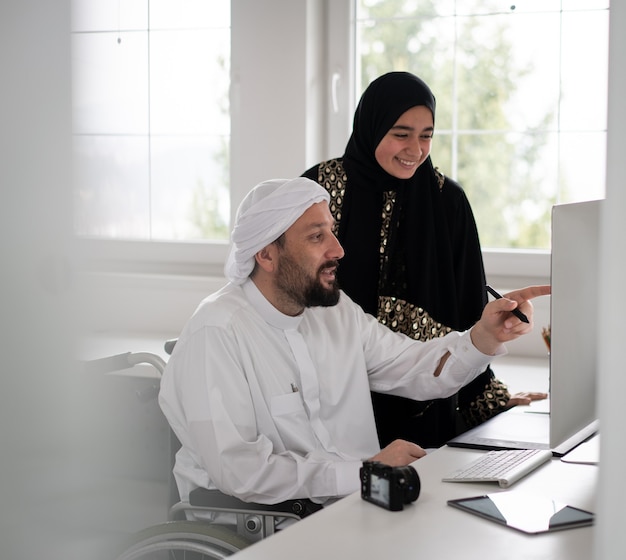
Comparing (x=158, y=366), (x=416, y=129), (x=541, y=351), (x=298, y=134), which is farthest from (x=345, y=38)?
(x=158, y=366)

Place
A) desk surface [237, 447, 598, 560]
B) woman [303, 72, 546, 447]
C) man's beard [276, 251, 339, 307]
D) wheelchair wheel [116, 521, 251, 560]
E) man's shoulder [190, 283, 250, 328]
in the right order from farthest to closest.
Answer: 1. woman [303, 72, 546, 447]
2. man's beard [276, 251, 339, 307]
3. man's shoulder [190, 283, 250, 328]
4. wheelchair wheel [116, 521, 251, 560]
5. desk surface [237, 447, 598, 560]

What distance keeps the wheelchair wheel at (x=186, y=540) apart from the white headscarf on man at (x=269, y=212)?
63cm

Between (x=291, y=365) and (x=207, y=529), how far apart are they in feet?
1.57

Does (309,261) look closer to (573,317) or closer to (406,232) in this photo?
(406,232)

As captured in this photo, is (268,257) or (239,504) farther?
(268,257)

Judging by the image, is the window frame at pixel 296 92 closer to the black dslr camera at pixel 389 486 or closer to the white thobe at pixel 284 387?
the white thobe at pixel 284 387

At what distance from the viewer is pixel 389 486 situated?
1312 mm

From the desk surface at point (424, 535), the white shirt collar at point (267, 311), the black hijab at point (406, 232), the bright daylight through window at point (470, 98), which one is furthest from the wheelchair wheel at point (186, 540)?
the bright daylight through window at point (470, 98)

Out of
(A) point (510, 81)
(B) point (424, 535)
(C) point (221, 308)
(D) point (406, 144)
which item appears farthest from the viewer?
(A) point (510, 81)

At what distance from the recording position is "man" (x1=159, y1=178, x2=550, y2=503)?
5.34 feet

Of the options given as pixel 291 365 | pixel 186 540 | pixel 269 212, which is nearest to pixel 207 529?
pixel 186 540

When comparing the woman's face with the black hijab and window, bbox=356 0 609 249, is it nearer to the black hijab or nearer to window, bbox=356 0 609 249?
the black hijab

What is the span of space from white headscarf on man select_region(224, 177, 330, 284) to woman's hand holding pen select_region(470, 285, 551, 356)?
47 cm

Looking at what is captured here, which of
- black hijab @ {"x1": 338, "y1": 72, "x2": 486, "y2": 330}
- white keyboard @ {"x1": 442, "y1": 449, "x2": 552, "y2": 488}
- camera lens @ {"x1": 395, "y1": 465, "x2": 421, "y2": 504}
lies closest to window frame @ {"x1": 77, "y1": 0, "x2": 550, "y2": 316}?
black hijab @ {"x1": 338, "y1": 72, "x2": 486, "y2": 330}
